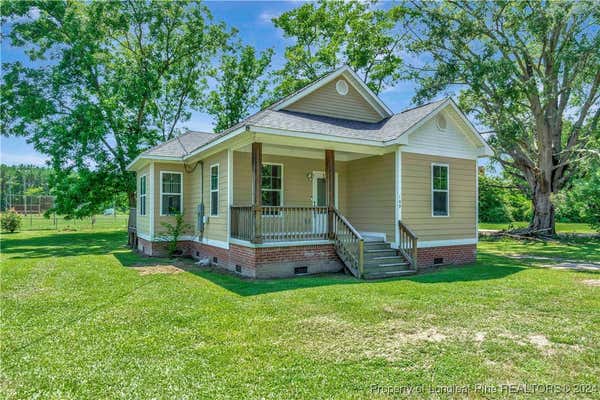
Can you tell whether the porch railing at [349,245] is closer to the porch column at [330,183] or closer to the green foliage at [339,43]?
the porch column at [330,183]

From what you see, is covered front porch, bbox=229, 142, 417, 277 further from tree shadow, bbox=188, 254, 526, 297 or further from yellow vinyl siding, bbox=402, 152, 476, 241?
tree shadow, bbox=188, 254, 526, 297

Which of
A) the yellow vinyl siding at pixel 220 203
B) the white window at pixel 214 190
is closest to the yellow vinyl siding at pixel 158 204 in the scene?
the yellow vinyl siding at pixel 220 203

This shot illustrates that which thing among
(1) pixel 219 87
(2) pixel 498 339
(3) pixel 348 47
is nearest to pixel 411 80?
(3) pixel 348 47

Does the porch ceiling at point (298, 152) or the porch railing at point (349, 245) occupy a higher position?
the porch ceiling at point (298, 152)

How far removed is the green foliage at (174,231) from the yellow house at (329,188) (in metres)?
0.22

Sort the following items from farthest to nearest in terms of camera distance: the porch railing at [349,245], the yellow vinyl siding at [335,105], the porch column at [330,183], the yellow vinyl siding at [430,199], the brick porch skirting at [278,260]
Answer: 1. the yellow vinyl siding at [335,105]
2. the yellow vinyl siding at [430,199]
3. the porch column at [330,183]
4. the porch railing at [349,245]
5. the brick porch skirting at [278,260]

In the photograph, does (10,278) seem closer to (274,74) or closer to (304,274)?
(304,274)

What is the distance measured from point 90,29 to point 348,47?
15450 millimetres

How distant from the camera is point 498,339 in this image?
4.64m

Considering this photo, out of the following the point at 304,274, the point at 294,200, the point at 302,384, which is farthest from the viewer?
the point at 294,200

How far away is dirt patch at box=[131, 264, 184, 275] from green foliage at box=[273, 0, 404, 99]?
1723 cm

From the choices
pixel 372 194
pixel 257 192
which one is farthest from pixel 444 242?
pixel 257 192

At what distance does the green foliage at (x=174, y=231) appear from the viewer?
12.7 meters

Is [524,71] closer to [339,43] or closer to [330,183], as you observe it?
[339,43]
